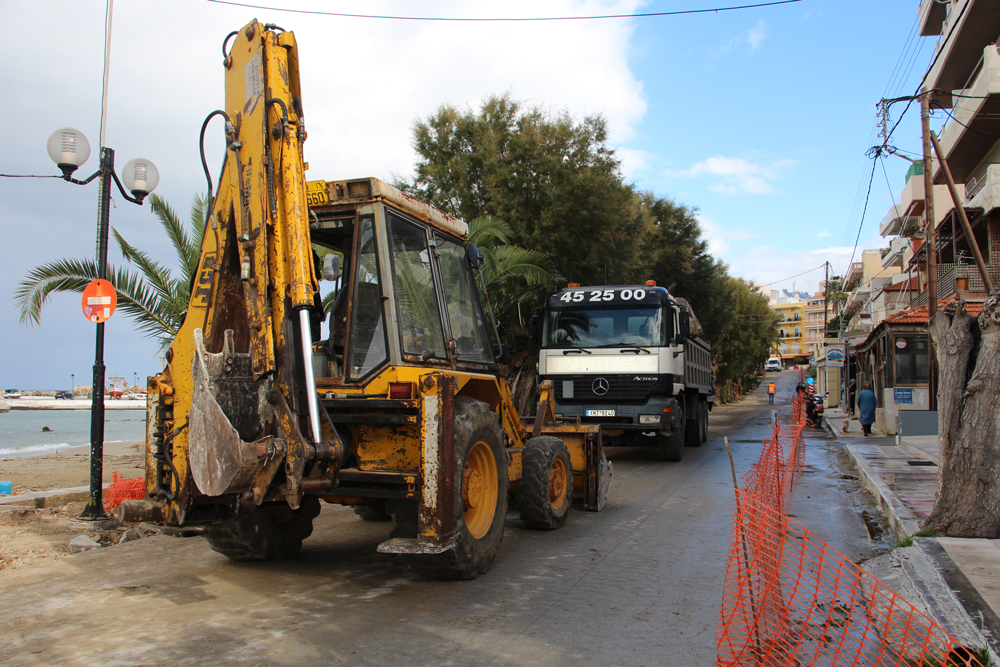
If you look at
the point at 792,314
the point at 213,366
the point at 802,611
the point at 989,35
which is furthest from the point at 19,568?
the point at 792,314

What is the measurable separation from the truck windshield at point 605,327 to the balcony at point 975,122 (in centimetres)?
1389

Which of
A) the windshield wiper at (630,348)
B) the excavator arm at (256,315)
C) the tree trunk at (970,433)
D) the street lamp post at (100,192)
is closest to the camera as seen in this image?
the excavator arm at (256,315)

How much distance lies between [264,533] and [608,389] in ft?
27.6

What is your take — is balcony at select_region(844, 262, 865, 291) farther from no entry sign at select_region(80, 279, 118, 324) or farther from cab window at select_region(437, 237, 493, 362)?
no entry sign at select_region(80, 279, 118, 324)

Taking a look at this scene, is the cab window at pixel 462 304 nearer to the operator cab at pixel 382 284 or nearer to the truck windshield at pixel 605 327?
the operator cab at pixel 382 284

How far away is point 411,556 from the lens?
4.68 meters

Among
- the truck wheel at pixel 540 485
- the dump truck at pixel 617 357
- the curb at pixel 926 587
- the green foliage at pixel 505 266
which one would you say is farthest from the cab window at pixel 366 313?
the dump truck at pixel 617 357

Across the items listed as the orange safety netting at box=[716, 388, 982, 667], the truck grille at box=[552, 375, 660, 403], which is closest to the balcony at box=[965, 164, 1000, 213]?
the truck grille at box=[552, 375, 660, 403]

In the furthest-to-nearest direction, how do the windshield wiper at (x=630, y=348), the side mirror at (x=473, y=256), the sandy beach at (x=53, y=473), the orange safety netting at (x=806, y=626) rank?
the windshield wiper at (x=630, y=348), the sandy beach at (x=53, y=473), the side mirror at (x=473, y=256), the orange safety netting at (x=806, y=626)

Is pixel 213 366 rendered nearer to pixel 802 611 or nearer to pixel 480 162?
pixel 802 611

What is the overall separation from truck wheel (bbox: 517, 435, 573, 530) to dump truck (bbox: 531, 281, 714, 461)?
5358mm

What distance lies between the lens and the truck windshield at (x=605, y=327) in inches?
516

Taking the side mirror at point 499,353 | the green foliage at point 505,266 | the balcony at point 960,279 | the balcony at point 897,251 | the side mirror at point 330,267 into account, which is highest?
the balcony at point 897,251

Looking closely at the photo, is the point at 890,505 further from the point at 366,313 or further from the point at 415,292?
the point at 366,313
